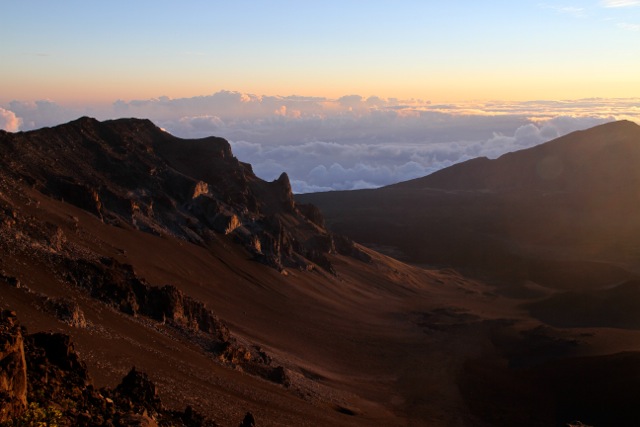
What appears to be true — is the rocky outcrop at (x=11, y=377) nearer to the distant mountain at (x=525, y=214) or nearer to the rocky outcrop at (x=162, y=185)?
the rocky outcrop at (x=162, y=185)

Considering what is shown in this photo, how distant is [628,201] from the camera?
13025cm

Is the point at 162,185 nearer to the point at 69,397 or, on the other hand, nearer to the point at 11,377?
the point at 69,397

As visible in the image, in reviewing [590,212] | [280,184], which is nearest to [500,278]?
[280,184]

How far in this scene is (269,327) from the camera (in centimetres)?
4956

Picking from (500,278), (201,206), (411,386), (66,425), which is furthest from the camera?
(500,278)

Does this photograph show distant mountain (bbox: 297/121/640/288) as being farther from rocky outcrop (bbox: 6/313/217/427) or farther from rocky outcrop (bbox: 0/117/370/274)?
rocky outcrop (bbox: 6/313/217/427)

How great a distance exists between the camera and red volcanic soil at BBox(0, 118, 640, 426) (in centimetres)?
3031

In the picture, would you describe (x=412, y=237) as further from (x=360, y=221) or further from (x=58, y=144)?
(x=58, y=144)

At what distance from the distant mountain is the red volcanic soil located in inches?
923

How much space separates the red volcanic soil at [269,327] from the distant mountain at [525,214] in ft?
76.9

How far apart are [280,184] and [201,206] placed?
67.7 feet

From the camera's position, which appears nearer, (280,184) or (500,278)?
(280,184)

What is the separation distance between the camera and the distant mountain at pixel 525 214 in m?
102

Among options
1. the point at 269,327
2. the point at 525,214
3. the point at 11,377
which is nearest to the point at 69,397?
the point at 11,377
